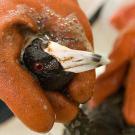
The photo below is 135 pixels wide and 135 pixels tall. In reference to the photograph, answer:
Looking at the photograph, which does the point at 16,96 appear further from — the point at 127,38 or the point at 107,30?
the point at 107,30

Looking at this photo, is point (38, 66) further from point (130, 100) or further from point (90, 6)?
point (90, 6)

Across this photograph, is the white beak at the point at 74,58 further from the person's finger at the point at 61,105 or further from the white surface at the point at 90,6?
the white surface at the point at 90,6

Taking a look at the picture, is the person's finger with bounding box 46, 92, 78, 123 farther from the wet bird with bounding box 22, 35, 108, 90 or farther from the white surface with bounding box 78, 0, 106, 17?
the white surface with bounding box 78, 0, 106, 17

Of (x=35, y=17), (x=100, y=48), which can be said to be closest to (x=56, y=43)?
(x=35, y=17)

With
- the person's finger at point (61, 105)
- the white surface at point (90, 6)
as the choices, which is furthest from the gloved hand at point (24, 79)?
the white surface at point (90, 6)

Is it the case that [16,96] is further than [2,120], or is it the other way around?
[2,120]

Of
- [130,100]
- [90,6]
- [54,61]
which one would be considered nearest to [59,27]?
[54,61]

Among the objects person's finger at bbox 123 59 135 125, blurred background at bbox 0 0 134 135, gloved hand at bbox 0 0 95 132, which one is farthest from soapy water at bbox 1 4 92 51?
blurred background at bbox 0 0 134 135
